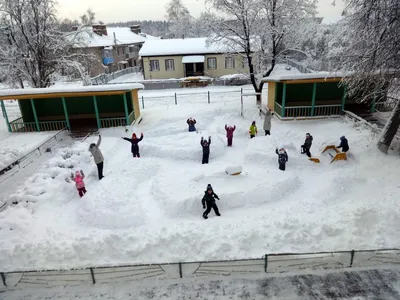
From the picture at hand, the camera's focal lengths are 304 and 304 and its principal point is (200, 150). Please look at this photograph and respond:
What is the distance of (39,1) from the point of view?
22828 millimetres

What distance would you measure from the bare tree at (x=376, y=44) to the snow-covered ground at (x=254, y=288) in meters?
7.67

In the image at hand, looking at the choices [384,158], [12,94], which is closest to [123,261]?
[384,158]

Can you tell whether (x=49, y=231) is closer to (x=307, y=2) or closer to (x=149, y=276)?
(x=149, y=276)

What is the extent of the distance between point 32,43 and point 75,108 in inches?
337

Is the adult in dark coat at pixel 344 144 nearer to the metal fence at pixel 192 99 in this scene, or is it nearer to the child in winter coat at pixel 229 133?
the child in winter coat at pixel 229 133

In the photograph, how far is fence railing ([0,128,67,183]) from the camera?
1212cm

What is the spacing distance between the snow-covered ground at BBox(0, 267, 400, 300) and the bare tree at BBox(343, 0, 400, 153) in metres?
7.67

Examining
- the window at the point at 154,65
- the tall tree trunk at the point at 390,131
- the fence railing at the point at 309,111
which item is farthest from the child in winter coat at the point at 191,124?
the window at the point at 154,65

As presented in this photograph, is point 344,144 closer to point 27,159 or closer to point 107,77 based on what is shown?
point 27,159

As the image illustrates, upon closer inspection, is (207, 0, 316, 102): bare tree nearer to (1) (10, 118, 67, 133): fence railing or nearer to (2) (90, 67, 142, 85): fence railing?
(1) (10, 118, 67, 133): fence railing

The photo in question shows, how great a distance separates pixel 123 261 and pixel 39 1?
2295 cm

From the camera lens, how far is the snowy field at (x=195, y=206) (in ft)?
25.9

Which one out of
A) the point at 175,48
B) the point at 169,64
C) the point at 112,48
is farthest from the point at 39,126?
the point at 112,48

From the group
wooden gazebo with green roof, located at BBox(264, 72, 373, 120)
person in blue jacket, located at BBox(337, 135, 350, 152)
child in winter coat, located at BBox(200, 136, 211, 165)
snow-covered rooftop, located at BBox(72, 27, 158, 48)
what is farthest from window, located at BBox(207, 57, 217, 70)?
person in blue jacket, located at BBox(337, 135, 350, 152)
